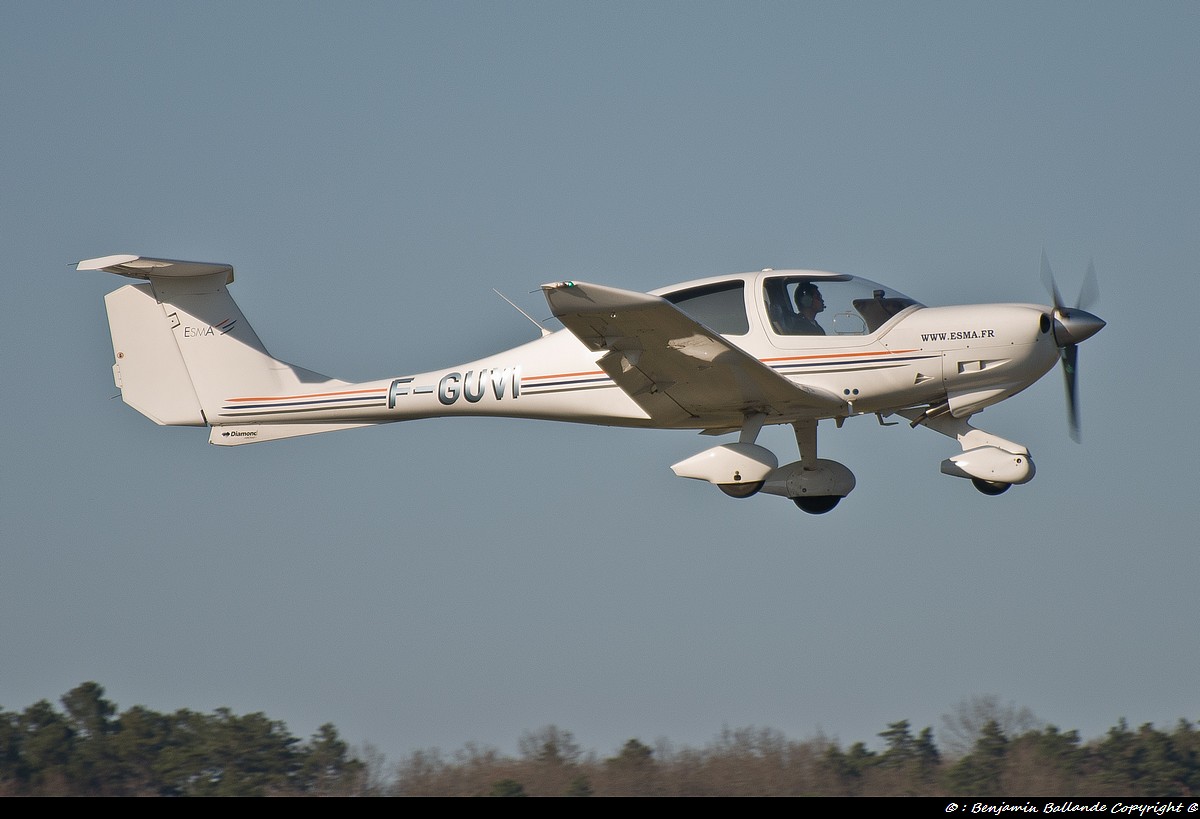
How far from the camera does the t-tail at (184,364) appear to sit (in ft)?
45.4

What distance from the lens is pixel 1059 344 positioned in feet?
39.2

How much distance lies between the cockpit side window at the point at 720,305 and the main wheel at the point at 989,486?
2.42m

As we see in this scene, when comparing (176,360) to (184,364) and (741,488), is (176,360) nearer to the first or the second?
(184,364)

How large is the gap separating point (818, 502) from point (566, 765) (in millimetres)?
3365

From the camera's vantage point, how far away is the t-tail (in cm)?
1383

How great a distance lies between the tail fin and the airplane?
30cm

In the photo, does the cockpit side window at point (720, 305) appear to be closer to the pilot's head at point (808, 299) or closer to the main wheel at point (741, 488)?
the pilot's head at point (808, 299)

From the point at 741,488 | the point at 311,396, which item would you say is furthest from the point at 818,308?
the point at 311,396

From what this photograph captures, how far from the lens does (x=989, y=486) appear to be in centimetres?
1191

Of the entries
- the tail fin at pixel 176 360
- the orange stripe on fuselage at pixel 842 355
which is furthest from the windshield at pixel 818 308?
the tail fin at pixel 176 360

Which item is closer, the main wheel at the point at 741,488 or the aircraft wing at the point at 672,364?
the aircraft wing at the point at 672,364
